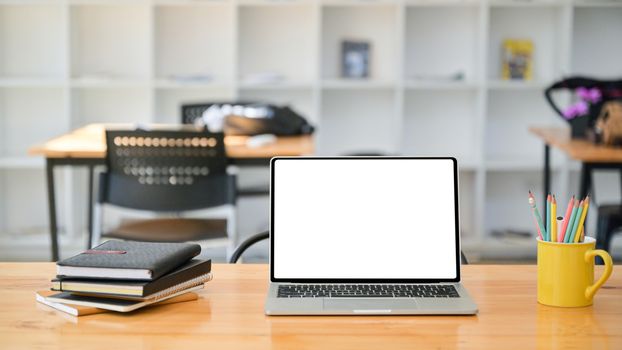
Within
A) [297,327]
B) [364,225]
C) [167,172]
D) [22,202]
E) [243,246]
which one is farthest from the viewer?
[22,202]

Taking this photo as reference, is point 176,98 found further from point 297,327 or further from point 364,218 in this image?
point 297,327

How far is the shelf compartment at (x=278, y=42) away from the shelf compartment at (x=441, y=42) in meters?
0.61

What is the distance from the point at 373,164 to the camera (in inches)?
73.6

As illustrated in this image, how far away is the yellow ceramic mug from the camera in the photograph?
173 centimetres

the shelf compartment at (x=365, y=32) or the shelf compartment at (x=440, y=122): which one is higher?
the shelf compartment at (x=365, y=32)

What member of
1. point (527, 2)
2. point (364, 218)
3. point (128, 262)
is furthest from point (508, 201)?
point (128, 262)

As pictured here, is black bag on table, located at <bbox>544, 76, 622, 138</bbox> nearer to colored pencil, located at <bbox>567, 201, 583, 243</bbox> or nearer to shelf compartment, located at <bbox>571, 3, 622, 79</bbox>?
shelf compartment, located at <bbox>571, 3, 622, 79</bbox>

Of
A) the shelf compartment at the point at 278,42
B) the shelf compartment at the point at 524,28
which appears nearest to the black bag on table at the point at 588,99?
the shelf compartment at the point at 524,28

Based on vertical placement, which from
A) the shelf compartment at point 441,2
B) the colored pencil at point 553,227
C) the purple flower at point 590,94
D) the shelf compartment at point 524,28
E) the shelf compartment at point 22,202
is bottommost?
the shelf compartment at point 22,202

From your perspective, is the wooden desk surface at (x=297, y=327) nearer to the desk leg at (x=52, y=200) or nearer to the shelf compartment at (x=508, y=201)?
the desk leg at (x=52, y=200)

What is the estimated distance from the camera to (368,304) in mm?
1724

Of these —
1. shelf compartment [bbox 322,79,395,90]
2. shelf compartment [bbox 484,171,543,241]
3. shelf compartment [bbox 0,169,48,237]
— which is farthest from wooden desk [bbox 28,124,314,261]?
shelf compartment [bbox 484,171,543,241]

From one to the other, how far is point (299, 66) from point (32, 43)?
1610 mm

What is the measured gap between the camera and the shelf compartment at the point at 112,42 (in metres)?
6.00
